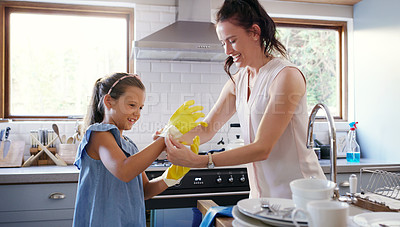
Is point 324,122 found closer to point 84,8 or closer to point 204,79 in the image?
point 204,79

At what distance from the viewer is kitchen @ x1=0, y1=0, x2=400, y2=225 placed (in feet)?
10.2

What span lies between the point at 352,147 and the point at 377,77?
2.14ft

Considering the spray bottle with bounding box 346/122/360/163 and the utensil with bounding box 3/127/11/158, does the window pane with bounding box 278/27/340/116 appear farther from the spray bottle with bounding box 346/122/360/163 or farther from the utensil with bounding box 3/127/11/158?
the utensil with bounding box 3/127/11/158

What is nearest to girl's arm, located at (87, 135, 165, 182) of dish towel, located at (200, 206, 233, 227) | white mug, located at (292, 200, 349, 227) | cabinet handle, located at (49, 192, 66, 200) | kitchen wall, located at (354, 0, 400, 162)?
dish towel, located at (200, 206, 233, 227)

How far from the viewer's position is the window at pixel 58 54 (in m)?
3.13

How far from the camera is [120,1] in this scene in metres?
3.15

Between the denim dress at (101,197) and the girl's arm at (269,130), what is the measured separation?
0.24m

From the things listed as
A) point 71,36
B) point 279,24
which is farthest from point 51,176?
point 279,24

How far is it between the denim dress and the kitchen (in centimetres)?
173

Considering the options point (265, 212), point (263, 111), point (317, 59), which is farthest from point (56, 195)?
point (317, 59)

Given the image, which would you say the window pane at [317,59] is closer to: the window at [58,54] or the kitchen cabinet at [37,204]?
the window at [58,54]

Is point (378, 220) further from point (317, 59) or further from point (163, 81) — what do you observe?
point (317, 59)

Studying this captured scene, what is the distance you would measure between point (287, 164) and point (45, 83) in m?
2.42

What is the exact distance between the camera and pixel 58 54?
3215 mm
